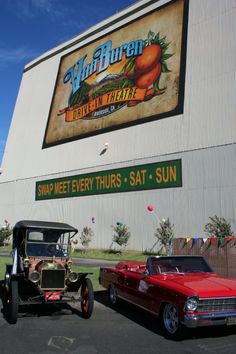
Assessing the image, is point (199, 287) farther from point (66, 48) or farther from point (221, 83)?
point (66, 48)

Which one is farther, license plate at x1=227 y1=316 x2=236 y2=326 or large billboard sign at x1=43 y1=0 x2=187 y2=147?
large billboard sign at x1=43 y1=0 x2=187 y2=147

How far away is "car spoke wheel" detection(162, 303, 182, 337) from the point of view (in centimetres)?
671

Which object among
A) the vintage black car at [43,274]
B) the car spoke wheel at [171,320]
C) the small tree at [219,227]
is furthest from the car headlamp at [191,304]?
the small tree at [219,227]

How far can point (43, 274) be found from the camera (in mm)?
8312

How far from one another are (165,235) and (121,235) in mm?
3711

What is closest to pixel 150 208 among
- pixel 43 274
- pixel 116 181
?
pixel 116 181

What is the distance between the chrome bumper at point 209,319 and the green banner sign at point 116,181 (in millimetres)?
17992

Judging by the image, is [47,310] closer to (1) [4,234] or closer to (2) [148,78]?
(2) [148,78]

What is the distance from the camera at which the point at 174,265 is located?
830 cm

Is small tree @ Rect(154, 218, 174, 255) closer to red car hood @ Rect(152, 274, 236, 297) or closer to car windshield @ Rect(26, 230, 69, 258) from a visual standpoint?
car windshield @ Rect(26, 230, 69, 258)

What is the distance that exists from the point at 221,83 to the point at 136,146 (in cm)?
685

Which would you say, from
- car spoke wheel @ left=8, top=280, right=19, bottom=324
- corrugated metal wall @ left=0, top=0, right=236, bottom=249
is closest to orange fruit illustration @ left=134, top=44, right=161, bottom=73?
corrugated metal wall @ left=0, top=0, right=236, bottom=249

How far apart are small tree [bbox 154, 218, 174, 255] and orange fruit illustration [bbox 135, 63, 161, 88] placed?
9.34 m

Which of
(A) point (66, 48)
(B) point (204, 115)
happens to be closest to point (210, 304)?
(B) point (204, 115)
